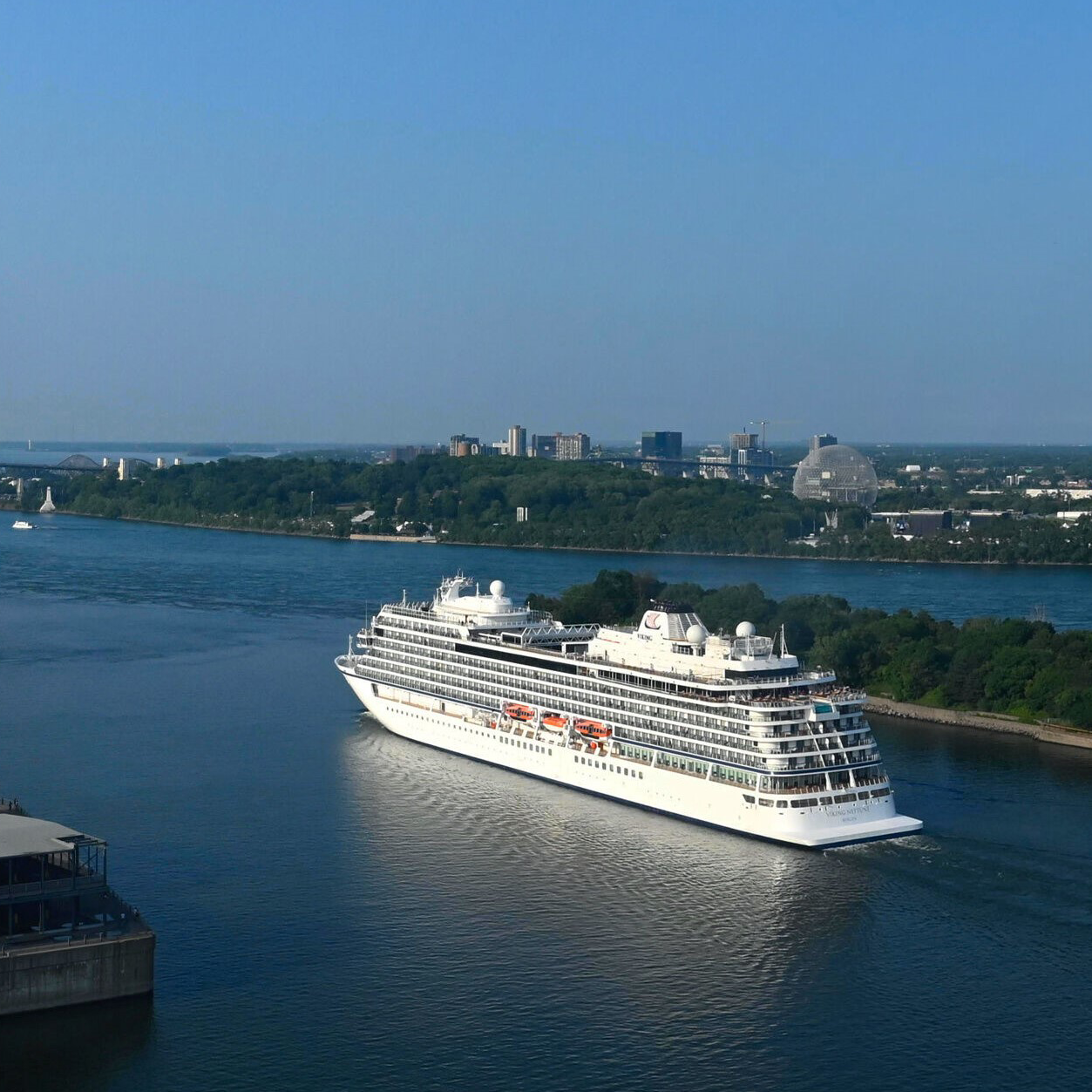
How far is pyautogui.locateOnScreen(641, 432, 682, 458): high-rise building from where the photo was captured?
101m

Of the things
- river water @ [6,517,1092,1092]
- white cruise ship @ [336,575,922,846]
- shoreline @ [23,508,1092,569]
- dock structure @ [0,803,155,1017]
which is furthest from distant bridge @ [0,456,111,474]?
dock structure @ [0,803,155,1017]

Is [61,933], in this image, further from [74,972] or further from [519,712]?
[519,712]

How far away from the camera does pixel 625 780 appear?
1463 centimetres

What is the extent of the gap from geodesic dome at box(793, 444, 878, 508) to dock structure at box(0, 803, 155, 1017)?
158 ft

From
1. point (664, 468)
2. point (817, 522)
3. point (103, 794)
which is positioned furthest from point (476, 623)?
point (664, 468)

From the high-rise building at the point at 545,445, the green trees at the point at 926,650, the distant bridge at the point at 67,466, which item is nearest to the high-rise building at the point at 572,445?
the high-rise building at the point at 545,445

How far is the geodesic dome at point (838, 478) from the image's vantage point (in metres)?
58.2

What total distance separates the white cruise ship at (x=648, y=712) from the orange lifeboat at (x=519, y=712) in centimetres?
2

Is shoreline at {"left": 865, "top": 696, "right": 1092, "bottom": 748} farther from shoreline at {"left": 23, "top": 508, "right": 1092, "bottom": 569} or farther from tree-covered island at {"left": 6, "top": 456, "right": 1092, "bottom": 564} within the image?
tree-covered island at {"left": 6, "top": 456, "right": 1092, "bottom": 564}

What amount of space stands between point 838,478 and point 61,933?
5091cm

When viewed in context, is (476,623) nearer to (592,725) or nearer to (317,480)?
(592,725)

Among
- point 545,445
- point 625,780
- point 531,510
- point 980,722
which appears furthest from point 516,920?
point 545,445

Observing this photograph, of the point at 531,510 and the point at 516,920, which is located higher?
the point at 531,510

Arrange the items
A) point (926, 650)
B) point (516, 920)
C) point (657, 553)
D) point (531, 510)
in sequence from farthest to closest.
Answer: point (531, 510) < point (657, 553) < point (926, 650) < point (516, 920)
